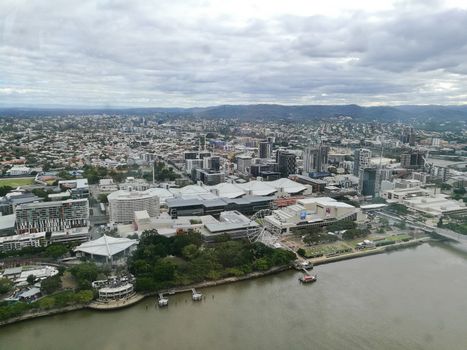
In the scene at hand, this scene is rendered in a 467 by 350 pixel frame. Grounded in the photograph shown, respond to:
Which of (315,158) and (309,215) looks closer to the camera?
(309,215)

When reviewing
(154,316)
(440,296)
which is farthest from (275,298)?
(440,296)

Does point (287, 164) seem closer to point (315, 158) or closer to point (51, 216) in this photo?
point (315, 158)

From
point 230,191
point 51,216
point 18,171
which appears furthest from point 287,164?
point 18,171

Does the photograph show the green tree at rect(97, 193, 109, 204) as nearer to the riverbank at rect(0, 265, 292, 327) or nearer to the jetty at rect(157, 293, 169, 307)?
the riverbank at rect(0, 265, 292, 327)

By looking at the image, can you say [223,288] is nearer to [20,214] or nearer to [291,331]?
[291,331]

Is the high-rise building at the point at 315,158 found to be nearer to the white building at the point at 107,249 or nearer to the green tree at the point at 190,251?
the green tree at the point at 190,251

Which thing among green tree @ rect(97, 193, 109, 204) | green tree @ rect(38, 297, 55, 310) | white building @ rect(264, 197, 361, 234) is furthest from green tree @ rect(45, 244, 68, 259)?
white building @ rect(264, 197, 361, 234)
